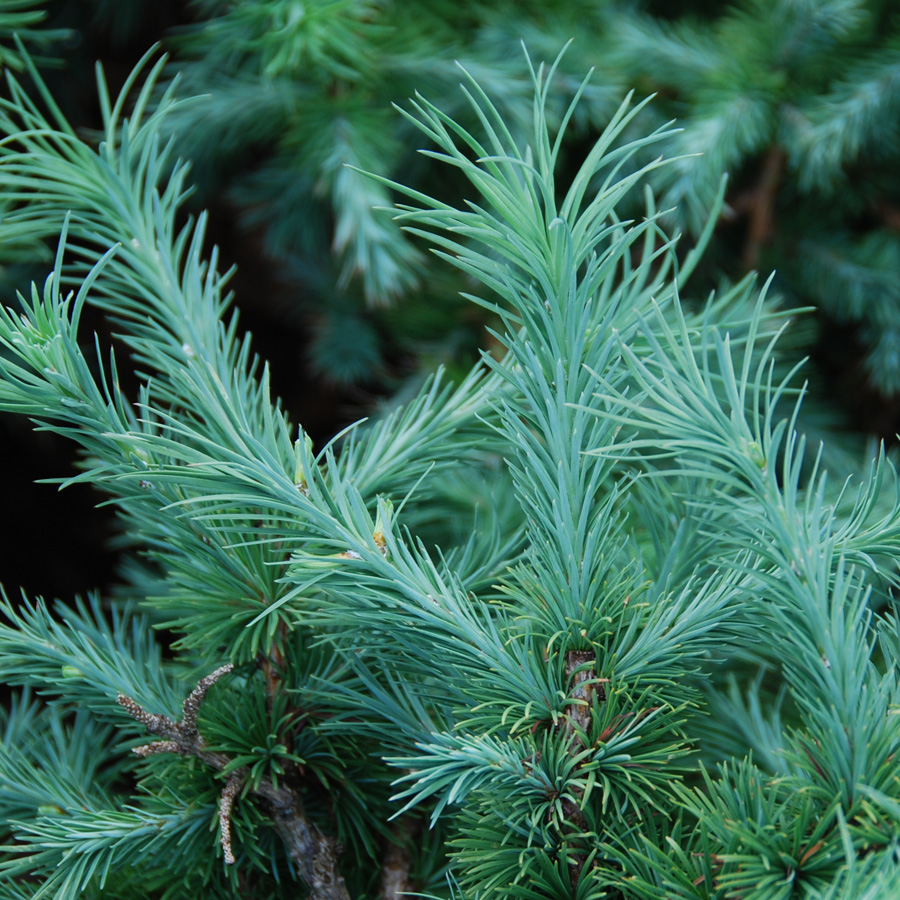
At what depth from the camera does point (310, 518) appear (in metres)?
0.24

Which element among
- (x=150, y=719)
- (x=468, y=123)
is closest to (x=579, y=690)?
(x=150, y=719)

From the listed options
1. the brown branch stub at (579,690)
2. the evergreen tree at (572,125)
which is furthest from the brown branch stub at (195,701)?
the evergreen tree at (572,125)

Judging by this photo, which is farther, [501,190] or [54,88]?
[54,88]

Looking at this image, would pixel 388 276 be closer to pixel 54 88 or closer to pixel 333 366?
pixel 333 366

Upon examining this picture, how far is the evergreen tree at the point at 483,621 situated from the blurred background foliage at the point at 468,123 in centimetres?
22

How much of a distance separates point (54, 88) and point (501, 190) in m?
0.56

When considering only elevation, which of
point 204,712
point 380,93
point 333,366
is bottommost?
point 333,366

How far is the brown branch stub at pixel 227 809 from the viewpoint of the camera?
25 centimetres

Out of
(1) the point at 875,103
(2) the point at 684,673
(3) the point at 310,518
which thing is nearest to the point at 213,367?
(3) the point at 310,518

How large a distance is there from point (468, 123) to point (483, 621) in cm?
43

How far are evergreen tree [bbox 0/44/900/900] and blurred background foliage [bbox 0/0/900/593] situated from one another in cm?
22

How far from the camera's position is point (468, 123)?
59 centimetres

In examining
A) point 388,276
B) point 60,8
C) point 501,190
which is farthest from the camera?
point 60,8

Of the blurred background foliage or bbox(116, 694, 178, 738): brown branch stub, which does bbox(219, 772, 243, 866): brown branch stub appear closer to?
bbox(116, 694, 178, 738): brown branch stub
